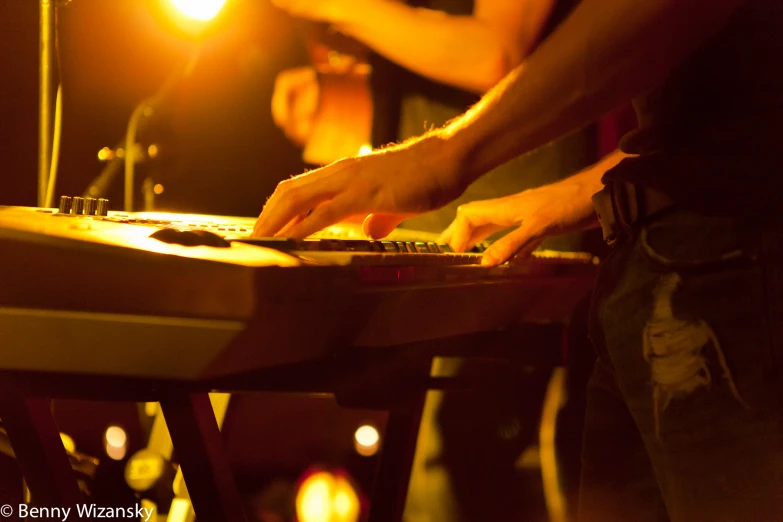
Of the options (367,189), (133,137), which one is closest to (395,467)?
(367,189)

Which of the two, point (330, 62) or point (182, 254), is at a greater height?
point (330, 62)

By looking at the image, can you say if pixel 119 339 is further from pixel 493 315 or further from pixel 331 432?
pixel 331 432

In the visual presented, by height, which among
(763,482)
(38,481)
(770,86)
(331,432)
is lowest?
(331,432)

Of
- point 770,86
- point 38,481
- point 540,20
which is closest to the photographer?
point 770,86

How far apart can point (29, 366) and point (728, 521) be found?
0.60m

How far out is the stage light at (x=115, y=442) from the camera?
1.79 metres

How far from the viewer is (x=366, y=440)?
176 cm

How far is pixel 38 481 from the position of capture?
0.74 meters

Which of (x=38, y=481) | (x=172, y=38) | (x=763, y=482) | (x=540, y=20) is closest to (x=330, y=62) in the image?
(x=172, y=38)

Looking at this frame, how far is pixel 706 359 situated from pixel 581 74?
28 cm

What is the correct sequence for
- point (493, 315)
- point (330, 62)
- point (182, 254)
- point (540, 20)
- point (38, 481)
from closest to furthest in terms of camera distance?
point (182, 254) < point (38, 481) < point (493, 315) < point (540, 20) < point (330, 62)

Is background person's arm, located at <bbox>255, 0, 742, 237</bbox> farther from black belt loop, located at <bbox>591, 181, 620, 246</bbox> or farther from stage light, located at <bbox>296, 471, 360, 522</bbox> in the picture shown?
stage light, located at <bbox>296, 471, 360, 522</bbox>

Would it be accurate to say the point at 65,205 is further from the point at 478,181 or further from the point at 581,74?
the point at 478,181

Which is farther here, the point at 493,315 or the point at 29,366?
the point at 493,315
